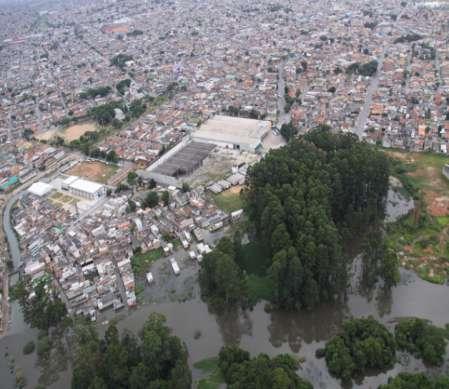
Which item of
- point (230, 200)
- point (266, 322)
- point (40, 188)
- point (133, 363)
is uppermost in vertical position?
point (133, 363)

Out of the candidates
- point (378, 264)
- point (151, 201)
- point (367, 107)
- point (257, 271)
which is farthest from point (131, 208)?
point (367, 107)

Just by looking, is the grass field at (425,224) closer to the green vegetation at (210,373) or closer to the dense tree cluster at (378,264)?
the dense tree cluster at (378,264)

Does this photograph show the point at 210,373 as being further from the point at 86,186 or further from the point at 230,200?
the point at 86,186

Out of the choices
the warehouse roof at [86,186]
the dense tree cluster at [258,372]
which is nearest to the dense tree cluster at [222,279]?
the dense tree cluster at [258,372]

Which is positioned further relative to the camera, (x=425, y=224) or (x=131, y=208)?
(x=131, y=208)

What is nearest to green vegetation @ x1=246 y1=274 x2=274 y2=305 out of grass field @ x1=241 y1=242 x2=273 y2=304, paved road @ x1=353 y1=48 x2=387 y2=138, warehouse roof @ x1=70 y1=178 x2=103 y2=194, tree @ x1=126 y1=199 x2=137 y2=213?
grass field @ x1=241 y1=242 x2=273 y2=304

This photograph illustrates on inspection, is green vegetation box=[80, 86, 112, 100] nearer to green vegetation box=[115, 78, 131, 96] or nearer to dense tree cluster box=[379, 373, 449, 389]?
green vegetation box=[115, 78, 131, 96]

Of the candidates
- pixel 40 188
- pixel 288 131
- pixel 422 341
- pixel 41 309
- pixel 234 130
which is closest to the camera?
pixel 422 341

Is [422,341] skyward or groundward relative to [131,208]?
skyward
